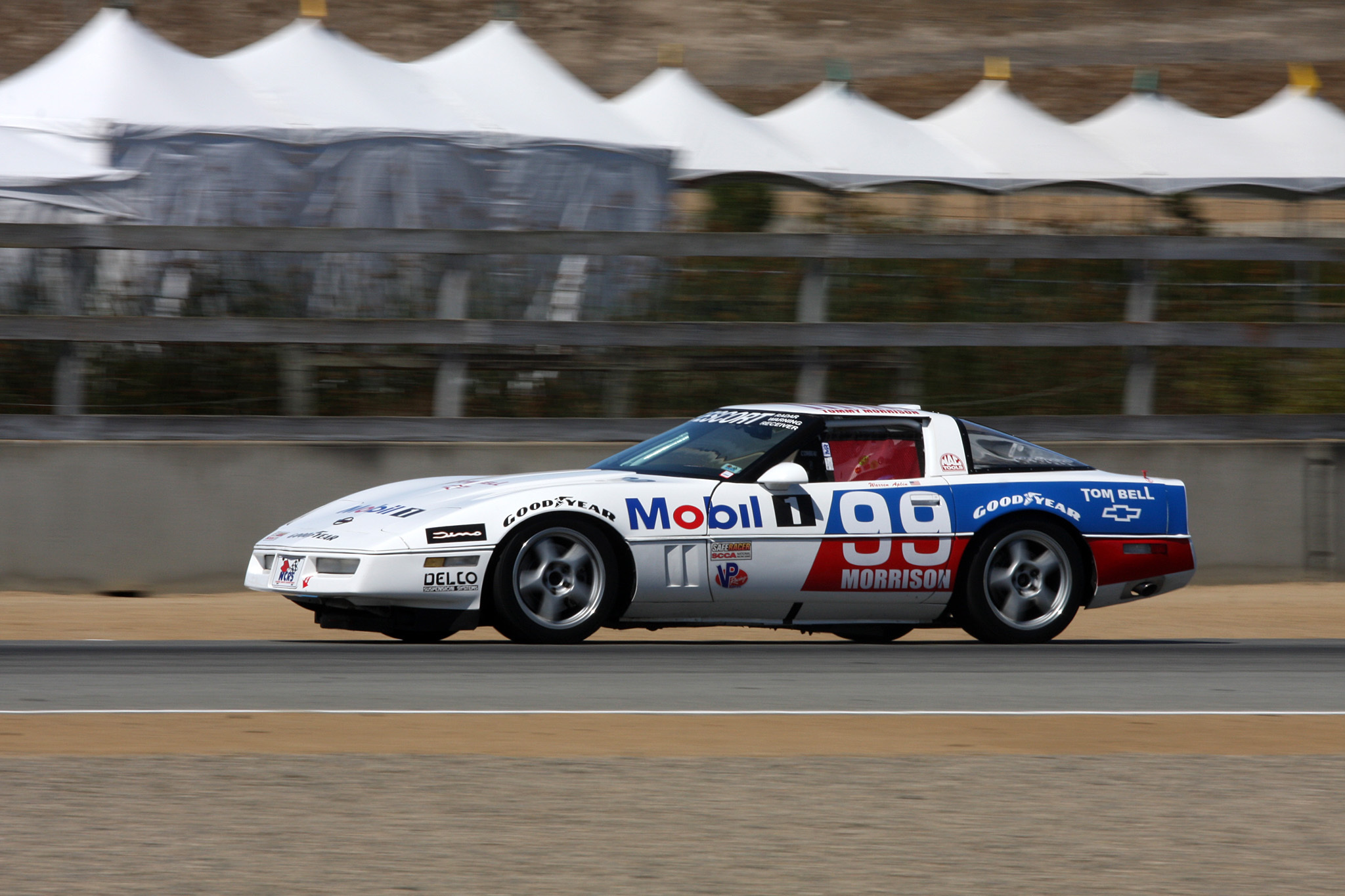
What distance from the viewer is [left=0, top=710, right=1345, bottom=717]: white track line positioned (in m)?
6.55

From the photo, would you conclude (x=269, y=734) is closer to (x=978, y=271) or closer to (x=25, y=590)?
(x=25, y=590)

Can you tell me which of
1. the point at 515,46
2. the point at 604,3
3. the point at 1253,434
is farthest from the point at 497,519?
the point at 604,3

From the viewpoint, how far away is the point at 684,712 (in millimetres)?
6770

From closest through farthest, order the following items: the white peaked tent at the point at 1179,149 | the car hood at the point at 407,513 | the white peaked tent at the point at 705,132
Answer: the car hood at the point at 407,513, the white peaked tent at the point at 705,132, the white peaked tent at the point at 1179,149

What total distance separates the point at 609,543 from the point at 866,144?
65.0 ft

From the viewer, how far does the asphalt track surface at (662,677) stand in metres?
6.97

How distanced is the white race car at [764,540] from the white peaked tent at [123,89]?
10385 mm

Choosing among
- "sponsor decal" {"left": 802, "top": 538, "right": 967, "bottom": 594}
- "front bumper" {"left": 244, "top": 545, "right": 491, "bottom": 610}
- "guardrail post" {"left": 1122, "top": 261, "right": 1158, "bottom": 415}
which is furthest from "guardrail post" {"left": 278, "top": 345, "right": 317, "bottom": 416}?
"guardrail post" {"left": 1122, "top": 261, "right": 1158, "bottom": 415}

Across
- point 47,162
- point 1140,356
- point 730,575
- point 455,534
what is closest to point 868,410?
point 730,575

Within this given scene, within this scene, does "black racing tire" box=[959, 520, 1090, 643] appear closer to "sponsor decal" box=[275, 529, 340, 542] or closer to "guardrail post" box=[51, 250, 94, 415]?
"sponsor decal" box=[275, 529, 340, 542]

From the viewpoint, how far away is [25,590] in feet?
37.1

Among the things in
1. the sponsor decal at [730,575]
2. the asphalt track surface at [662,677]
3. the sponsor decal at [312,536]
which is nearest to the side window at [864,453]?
the sponsor decal at [730,575]

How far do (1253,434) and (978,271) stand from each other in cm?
229

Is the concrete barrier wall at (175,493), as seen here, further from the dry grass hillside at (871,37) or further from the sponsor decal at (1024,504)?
the dry grass hillside at (871,37)
